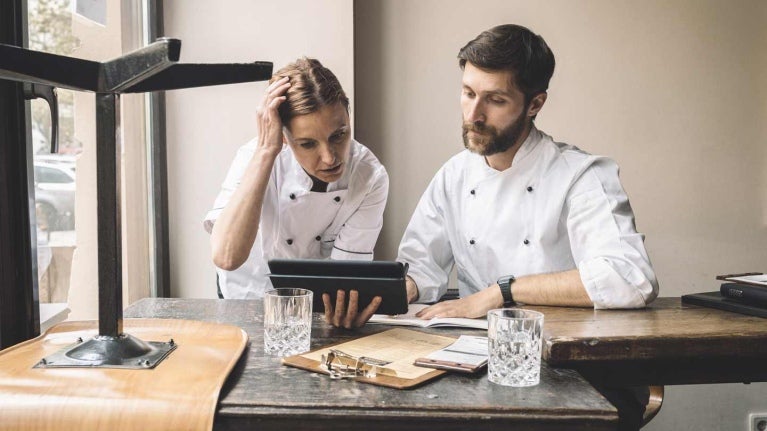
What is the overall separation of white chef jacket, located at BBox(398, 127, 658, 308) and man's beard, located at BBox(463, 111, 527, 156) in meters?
0.05

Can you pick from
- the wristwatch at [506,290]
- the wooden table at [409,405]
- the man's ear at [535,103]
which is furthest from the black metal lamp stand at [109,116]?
the man's ear at [535,103]

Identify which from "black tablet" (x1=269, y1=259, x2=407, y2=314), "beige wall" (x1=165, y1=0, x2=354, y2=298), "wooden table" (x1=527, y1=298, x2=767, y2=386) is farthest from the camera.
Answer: "beige wall" (x1=165, y1=0, x2=354, y2=298)

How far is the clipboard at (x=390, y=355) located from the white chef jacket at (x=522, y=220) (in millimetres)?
535

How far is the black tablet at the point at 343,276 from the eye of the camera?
4.78 feet

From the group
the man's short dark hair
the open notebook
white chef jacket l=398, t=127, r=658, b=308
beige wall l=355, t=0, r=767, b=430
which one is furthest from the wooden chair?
beige wall l=355, t=0, r=767, b=430

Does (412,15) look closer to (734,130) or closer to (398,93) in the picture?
(398,93)

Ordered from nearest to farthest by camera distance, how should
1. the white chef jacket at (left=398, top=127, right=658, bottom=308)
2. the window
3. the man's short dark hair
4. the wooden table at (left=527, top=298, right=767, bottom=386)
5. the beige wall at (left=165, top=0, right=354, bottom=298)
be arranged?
the wooden table at (left=527, top=298, right=767, bottom=386), the window, the white chef jacket at (left=398, top=127, right=658, bottom=308), the man's short dark hair, the beige wall at (left=165, top=0, right=354, bottom=298)

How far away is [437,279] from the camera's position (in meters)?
2.11

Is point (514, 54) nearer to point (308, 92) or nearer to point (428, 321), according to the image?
point (308, 92)

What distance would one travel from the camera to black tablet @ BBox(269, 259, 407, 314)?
4.78 feet

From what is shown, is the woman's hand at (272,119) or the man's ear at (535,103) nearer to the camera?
the woman's hand at (272,119)

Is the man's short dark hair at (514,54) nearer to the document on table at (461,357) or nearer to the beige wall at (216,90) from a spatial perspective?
the document on table at (461,357)

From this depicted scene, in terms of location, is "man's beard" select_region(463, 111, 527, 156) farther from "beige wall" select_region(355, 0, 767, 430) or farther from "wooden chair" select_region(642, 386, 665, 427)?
"beige wall" select_region(355, 0, 767, 430)

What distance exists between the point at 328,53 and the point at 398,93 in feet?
1.23
